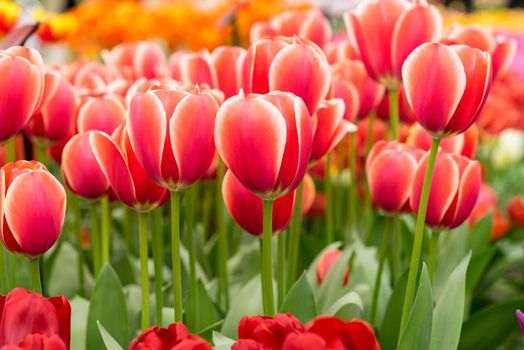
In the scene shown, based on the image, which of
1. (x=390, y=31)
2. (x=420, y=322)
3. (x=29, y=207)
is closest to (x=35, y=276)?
(x=29, y=207)

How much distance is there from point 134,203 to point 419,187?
252mm

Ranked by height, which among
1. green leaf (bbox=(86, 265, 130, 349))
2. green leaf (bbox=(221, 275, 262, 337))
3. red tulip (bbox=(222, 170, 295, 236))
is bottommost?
green leaf (bbox=(221, 275, 262, 337))

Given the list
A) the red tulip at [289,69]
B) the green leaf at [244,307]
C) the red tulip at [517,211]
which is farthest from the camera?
the red tulip at [517,211]

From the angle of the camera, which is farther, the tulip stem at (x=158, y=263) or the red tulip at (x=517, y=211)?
the red tulip at (x=517, y=211)

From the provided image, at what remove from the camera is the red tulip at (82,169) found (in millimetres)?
718

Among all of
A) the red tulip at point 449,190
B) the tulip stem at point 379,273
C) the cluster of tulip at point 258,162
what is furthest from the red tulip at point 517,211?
the red tulip at point 449,190

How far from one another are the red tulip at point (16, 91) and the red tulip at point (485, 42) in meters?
0.41

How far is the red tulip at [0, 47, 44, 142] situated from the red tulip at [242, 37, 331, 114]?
0.18 m

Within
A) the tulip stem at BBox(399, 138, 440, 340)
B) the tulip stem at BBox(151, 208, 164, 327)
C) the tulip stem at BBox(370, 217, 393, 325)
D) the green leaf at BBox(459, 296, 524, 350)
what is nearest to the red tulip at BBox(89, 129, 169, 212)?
the tulip stem at BBox(151, 208, 164, 327)

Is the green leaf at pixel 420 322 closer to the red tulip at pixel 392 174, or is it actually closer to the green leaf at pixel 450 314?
the green leaf at pixel 450 314

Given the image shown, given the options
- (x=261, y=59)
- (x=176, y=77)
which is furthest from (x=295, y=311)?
(x=176, y=77)

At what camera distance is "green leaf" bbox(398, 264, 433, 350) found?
57cm

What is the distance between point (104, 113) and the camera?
30.2 inches

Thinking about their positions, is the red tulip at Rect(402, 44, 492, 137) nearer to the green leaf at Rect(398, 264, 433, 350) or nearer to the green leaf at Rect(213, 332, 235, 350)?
the green leaf at Rect(398, 264, 433, 350)
